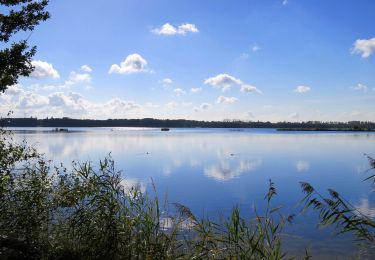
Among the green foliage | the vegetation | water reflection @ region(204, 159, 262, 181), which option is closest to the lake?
water reflection @ region(204, 159, 262, 181)

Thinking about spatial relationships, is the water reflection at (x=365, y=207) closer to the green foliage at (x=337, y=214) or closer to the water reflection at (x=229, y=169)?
the water reflection at (x=229, y=169)

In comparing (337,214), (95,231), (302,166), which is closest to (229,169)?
(302,166)

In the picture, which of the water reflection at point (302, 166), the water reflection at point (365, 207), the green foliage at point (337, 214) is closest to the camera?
the green foliage at point (337, 214)

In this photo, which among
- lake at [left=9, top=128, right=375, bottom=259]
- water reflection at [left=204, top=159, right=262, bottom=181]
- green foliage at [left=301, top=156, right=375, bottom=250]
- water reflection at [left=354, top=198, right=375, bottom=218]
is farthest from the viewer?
water reflection at [left=204, top=159, right=262, bottom=181]

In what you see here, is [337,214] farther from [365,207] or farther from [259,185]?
[259,185]

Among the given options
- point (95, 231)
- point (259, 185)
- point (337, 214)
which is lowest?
point (259, 185)

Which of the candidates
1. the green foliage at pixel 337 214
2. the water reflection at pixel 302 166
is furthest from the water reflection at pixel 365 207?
the water reflection at pixel 302 166

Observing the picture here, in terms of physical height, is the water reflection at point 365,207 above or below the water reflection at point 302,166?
below

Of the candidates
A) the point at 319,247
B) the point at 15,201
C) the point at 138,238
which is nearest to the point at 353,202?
the point at 319,247

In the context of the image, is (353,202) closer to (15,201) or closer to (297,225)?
(297,225)

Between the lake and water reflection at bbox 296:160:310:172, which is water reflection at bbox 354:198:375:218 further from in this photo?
water reflection at bbox 296:160:310:172

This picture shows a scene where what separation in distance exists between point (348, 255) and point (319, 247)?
4.03ft

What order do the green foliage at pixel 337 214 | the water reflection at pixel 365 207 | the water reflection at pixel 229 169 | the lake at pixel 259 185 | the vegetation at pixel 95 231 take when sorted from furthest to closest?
the water reflection at pixel 229 169 → the water reflection at pixel 365 207 → the lake at pixel 259 185 → the vegetation at pixel 95 231 → the green foliage at pixel 337 214

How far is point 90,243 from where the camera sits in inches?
369
